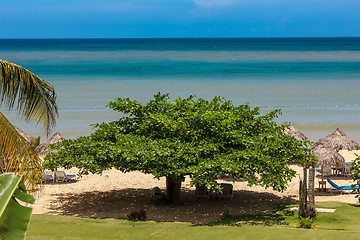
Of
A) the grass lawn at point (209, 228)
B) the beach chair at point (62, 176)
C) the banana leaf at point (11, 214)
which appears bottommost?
the grass lawn at point (209, 228)

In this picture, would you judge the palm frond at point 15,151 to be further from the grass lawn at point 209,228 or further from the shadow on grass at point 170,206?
the shadow on grass at point 170,206

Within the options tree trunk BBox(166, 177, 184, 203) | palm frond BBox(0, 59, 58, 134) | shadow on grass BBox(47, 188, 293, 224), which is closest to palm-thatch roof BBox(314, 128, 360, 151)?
shadow on grass BBox(47, 188, 293, 224)

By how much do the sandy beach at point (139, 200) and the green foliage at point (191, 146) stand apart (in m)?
1.30

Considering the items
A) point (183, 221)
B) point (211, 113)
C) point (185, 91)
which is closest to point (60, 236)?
point (183, 221)

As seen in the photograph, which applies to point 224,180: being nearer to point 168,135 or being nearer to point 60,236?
point 168,135

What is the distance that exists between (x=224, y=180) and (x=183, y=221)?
5406mm

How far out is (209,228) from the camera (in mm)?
11969

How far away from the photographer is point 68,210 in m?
15.0

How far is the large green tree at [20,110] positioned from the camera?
8.99 metres

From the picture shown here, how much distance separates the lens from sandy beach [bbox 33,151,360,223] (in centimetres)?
1469

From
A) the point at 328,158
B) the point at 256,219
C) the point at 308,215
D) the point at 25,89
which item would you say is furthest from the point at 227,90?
the point at 25,89

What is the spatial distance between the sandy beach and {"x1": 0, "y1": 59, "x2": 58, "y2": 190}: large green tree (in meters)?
5.11

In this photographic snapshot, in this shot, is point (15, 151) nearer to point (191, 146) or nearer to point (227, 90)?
point (191, 146)

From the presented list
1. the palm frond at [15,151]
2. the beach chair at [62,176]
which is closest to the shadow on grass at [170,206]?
the beach chair at [62,176]
